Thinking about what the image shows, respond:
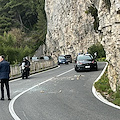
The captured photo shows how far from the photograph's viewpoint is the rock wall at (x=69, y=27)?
186ft

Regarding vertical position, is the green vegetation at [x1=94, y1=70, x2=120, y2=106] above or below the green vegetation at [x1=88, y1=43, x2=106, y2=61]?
below

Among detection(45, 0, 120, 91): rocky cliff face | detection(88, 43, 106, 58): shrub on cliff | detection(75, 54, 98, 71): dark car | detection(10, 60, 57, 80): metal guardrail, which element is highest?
detection(45, 0, 120, 91): rocky cliff face

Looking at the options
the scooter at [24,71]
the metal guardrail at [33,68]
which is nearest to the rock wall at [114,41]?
the scooter at [24,71]

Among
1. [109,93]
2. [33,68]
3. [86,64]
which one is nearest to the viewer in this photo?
[109,93]

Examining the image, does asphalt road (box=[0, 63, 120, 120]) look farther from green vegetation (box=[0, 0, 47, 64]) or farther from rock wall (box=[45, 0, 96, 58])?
green vegetation (box=[0, 0, 47, 64])

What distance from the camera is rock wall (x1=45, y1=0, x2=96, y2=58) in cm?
5662

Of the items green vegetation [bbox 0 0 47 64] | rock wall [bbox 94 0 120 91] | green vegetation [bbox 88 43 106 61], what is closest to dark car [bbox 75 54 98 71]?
rock wall [bbox 94 0 120 91]

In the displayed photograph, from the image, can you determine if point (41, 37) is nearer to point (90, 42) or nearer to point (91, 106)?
point (90, 42)

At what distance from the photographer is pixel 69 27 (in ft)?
206

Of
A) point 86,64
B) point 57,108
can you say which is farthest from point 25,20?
point 57,108

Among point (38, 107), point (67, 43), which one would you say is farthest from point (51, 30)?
point (38, 107)

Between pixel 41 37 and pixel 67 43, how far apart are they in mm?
17655

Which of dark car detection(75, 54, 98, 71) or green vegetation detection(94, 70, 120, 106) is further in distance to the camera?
dark car detection(75, 54, 98, 71)

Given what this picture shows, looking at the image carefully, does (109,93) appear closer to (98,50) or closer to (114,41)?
(114,41)
